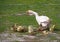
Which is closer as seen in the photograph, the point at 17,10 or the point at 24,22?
the point at 24,22

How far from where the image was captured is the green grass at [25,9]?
4715mm

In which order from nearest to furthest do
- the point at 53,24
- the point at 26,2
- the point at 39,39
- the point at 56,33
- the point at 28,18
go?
the point at 39,39, the point at 56,33, the point at 53,24, the point at 28,18, the point at 26,2

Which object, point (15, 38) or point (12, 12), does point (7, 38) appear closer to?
point (15, 38)

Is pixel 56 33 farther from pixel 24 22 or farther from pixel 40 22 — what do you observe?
pixel 24 22

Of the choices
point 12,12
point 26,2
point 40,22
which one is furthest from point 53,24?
point 26,2

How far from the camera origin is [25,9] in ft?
18.5

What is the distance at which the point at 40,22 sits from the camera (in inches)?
170

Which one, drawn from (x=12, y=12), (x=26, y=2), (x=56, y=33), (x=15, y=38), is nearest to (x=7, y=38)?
(x=15, y=38)

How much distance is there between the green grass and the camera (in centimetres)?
471

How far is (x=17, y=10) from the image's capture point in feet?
18.3

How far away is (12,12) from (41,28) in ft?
4.01

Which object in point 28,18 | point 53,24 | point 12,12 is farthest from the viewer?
point 12,12

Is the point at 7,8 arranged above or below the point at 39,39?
above

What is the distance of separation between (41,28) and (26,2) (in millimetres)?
2153
